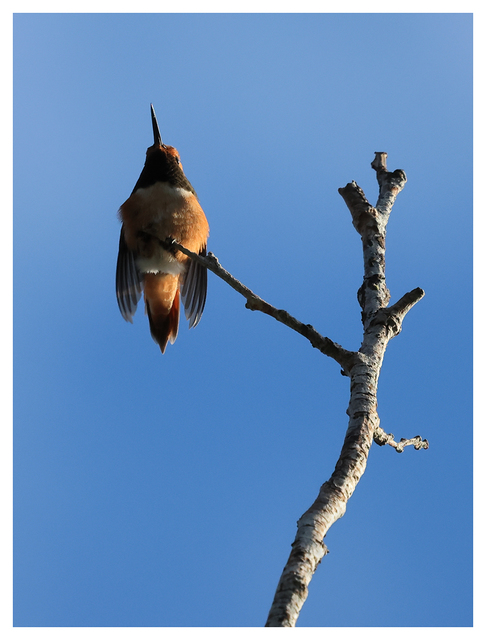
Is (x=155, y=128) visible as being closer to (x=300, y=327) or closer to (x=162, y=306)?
(x=162, y=306)

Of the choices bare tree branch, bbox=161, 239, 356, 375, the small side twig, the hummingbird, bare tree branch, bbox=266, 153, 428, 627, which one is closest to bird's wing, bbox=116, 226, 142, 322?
the hummingbird

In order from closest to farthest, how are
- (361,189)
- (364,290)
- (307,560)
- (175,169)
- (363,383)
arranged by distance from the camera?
(307,560)
(363,383)
(364,290)
(361,189)
(175,169)

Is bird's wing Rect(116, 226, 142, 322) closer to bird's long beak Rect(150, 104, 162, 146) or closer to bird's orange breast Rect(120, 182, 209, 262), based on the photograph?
bird's orange breast Rect(120, 182, 209, 262)

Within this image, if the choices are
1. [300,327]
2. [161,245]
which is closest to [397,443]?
[300,327]

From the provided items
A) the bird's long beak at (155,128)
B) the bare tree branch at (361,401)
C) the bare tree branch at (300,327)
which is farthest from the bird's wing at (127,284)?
the bare tree branch at (300,327)

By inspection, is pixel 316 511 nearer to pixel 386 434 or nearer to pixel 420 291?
pixel 386 434

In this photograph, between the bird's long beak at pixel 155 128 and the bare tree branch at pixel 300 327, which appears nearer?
the bare tree branch at pixel 300 327

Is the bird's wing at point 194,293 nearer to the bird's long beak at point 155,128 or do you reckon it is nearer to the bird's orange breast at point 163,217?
the bird's orange breast at point 163,217

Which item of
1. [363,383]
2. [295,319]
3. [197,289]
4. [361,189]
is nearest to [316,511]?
[363,383]
